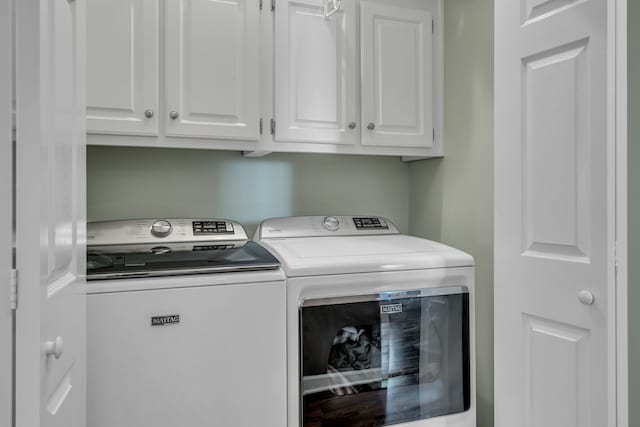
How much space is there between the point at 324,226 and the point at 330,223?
0.12ft

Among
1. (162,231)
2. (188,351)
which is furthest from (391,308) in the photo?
(162,231)

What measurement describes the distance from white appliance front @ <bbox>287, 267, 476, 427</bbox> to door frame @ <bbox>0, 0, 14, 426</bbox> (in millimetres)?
944

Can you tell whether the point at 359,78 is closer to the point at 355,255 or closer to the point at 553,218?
the point at 355,255

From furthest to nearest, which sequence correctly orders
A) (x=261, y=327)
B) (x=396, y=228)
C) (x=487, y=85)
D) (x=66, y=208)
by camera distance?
(x=396, y=228) → (x=487, y=85) → (x=261, y=327) → (x=66, y=208)

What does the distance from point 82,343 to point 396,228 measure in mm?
1604

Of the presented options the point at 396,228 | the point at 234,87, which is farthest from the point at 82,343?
the point at 396,228

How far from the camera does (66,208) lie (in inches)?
41.4

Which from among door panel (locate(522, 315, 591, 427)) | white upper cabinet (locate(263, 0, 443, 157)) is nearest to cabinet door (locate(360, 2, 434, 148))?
white upper cabinet (locate(263, 0, 443, 157))

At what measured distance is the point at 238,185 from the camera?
88.6 inches

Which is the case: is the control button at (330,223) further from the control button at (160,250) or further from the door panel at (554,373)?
the door panel at (554,373)

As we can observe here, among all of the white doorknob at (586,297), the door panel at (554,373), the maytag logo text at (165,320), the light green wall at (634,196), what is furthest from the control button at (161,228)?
the light green wall at (634,196)

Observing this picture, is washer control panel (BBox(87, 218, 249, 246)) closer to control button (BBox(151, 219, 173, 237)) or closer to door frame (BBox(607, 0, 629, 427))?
control button (BBox(151, 219, 173, 237))

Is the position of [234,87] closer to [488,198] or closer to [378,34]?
[378,34]

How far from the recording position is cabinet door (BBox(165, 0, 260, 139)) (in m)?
1.84
